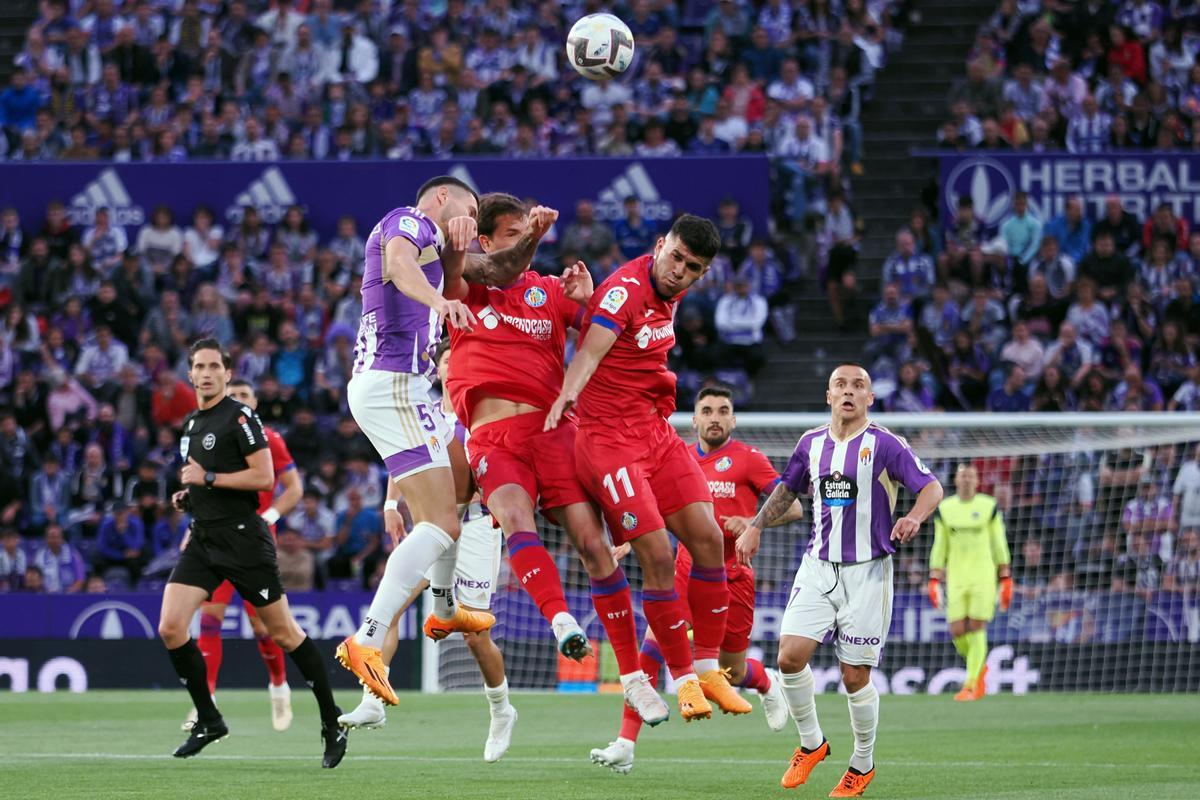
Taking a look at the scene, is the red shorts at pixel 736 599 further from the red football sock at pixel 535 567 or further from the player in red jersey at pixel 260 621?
the player in red jersey at pixel 260 621

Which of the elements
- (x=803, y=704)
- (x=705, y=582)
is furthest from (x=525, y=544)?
(x=803, y=704)

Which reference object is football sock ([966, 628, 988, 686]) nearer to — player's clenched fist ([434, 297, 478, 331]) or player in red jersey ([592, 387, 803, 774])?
player in red jersey ([592, 387, 803, 774])

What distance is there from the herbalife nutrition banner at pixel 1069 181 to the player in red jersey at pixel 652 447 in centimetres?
1499

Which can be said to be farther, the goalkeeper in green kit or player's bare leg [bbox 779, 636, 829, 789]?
the goalkeeper in green kit

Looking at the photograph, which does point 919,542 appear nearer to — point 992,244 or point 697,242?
point 992,244

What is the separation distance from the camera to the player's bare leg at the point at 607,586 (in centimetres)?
969

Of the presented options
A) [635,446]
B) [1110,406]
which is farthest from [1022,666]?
[635,446]

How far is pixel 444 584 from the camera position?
10406mm

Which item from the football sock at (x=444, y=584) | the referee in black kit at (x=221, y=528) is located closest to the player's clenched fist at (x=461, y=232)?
the football sock at (x=444, y=584)

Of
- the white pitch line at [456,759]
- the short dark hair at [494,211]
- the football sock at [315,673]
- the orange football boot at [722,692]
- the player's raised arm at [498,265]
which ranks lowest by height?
the white pitch line at [456,759]

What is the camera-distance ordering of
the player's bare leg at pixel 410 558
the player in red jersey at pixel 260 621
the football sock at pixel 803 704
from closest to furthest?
1. the player's bare leg at pixel 410 558
2. the football sock at pixel 803 704
3. the player in red jersey at pixel 260 621

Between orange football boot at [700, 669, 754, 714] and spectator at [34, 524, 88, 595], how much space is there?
13643mm

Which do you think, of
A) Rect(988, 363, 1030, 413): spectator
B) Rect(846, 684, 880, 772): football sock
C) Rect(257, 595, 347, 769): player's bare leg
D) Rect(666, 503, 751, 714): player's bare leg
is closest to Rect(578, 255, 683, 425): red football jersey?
Rect(666, 503, 751, 714): player's bare leg

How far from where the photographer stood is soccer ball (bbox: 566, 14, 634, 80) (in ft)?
37.3
